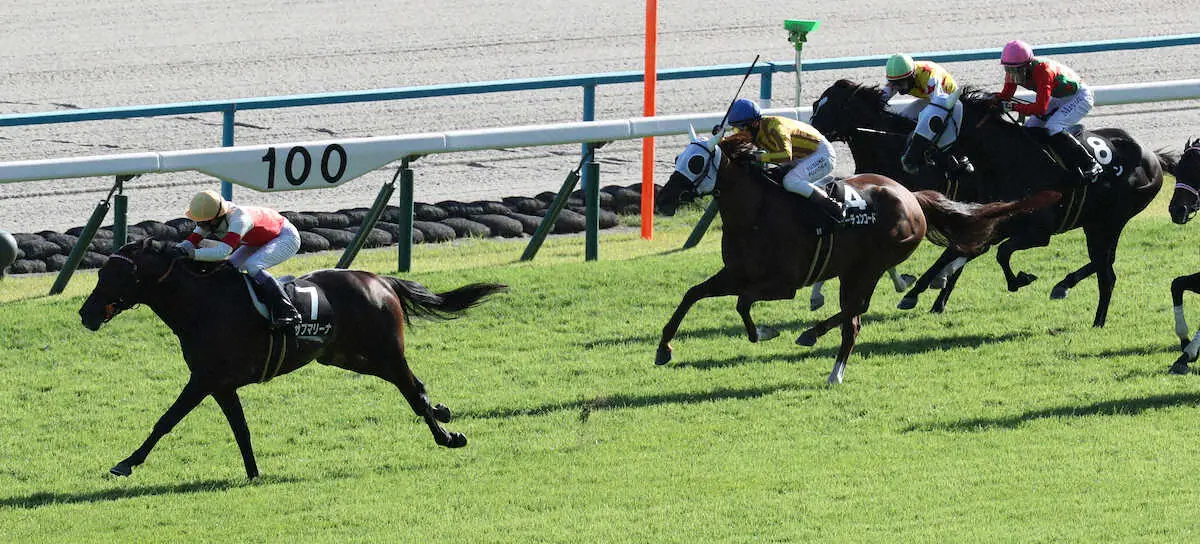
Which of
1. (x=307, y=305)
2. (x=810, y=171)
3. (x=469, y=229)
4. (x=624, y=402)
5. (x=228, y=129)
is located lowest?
(x=624, y=402)

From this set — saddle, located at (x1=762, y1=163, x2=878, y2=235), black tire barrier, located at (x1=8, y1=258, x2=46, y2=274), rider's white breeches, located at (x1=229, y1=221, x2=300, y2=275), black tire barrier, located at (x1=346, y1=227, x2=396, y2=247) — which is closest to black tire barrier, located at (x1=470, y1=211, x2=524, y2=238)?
black tire barrier, located at (x1=346, y1=227, x2=396, y2=247)

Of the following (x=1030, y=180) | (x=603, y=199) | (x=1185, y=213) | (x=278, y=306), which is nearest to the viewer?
(x=278, y=306)

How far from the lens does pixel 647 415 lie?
10703 mm

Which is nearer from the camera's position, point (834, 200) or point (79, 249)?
point (834, 200)

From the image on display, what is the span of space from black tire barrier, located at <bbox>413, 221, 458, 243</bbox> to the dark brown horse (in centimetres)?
391

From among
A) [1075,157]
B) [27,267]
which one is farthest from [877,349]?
[27,267]

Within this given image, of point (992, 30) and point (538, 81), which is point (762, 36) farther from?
point (538, 81)

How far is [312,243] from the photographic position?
14.6m

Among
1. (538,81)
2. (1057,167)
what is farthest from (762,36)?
(1057,167)

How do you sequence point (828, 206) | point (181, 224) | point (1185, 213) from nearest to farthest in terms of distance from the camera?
point (828, 206)
point (1185, 213)
point (181, 224)

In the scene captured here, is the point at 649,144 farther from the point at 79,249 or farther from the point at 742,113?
the point at 79,249

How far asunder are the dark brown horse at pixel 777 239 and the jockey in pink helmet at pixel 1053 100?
1383mm

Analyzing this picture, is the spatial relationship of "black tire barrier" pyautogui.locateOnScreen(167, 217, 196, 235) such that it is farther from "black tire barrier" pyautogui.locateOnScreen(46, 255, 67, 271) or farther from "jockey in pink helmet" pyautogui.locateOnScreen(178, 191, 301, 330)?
"jockey in pink helmet" pyautogui.locateOnScreen(178, 191, 301, 330)

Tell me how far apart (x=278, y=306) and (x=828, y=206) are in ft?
11.1
